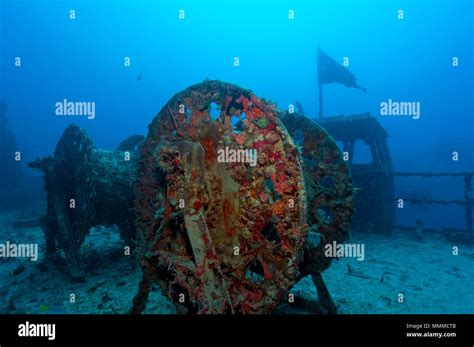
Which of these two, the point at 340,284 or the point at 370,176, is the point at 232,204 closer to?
the point at 340,284

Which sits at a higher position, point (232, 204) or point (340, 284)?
point (232, 204)

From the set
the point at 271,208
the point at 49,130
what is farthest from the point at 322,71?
the point at 49,130

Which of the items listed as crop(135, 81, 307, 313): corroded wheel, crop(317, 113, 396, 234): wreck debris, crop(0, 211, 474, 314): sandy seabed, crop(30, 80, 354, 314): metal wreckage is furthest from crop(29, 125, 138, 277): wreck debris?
crop(317, 113, 396, 234): wreck debris

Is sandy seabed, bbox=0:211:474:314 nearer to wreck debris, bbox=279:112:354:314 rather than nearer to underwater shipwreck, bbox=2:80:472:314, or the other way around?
wreck debris, bbox=279:112:354:314

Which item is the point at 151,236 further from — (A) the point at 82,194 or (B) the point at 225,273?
(A) the point at 82,194

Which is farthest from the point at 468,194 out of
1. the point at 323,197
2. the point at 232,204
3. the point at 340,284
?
the point at 232,204

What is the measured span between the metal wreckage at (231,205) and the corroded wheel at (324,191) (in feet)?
0.06

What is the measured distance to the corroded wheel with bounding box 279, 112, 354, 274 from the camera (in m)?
4.88

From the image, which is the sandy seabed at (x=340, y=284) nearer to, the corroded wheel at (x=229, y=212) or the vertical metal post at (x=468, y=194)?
the vertical metal post at (x=468, y=194)

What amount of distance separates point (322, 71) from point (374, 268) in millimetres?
12191

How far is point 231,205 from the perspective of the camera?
12.4 feet

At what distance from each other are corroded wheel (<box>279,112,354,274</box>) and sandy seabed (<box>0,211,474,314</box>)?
1084 millimetres

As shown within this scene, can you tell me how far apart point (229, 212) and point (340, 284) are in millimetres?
4145

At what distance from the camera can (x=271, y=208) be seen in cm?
330
